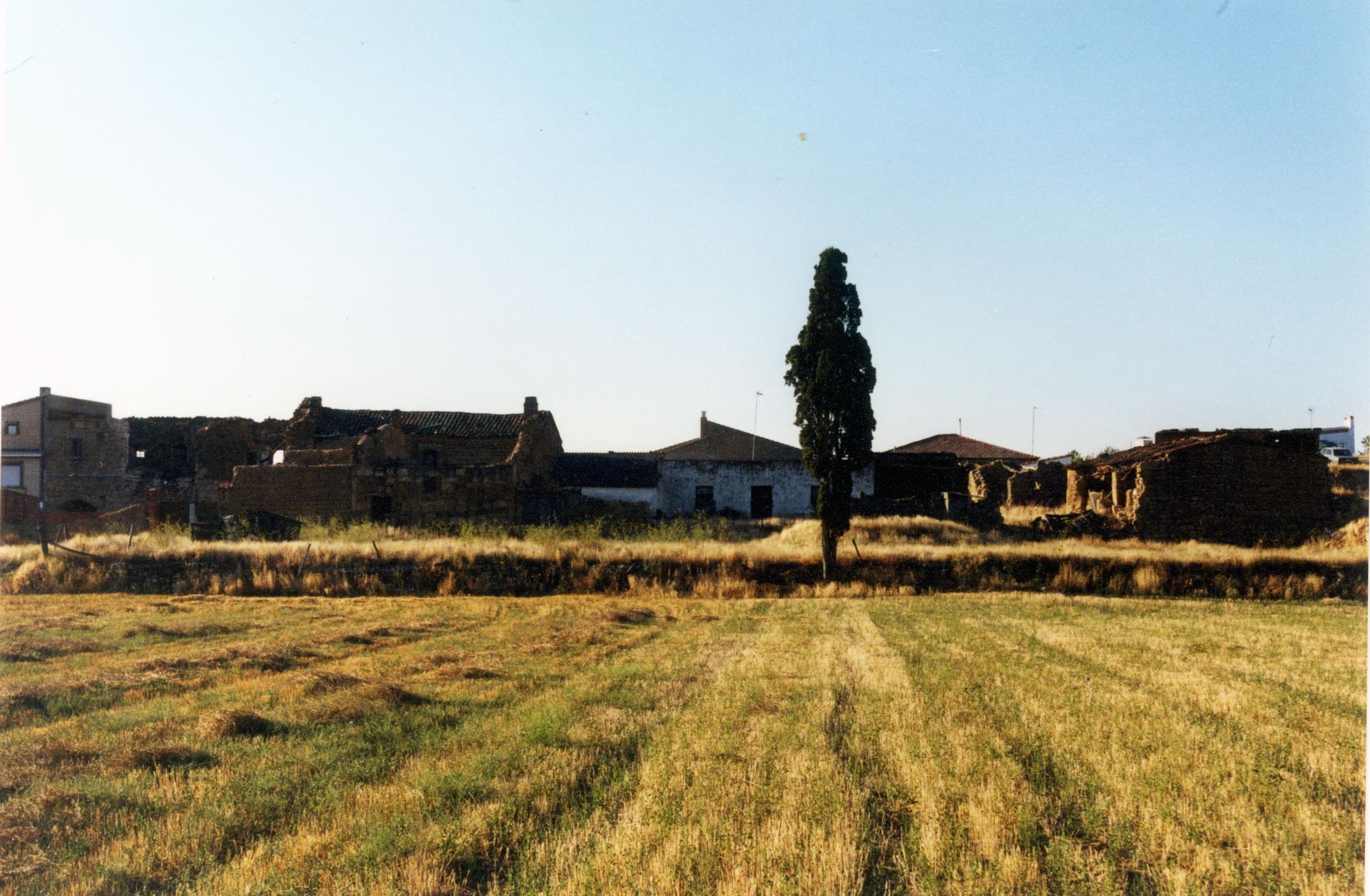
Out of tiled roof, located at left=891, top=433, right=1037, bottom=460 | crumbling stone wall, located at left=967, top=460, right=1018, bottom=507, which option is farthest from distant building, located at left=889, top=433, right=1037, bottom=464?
crumbling stone wall, located at left=967, top=460, right=1018, bottom=507

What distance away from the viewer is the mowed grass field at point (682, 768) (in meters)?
5.06

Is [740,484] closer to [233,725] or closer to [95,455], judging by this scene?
[95,455]

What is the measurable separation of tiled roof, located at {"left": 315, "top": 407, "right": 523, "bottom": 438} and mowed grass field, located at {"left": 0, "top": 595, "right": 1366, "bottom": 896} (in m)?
36.5

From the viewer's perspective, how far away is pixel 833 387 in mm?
24906

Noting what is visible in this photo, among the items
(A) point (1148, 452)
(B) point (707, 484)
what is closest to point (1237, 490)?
(A) point (1148, 452)

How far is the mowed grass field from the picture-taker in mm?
5059

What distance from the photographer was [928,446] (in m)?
64.0

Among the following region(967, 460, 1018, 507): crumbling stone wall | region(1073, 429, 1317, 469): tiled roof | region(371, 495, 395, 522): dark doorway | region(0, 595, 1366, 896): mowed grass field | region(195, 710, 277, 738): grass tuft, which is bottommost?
region(0, 595, 1366, 896): mowed grass field

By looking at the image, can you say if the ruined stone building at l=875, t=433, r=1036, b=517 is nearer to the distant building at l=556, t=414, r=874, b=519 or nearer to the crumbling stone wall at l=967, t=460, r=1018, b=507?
the crumbling stone wall at l=967, t=460, r=1018, b=507

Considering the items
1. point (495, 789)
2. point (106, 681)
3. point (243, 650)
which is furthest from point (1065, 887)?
point (243, 650)

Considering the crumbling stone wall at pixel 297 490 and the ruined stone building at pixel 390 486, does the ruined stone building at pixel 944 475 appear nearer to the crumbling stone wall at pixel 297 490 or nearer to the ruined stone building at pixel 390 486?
the ruined stone building at pixel 390 486

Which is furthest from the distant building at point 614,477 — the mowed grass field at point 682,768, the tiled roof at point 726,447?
the mowed grass field at point 682,768

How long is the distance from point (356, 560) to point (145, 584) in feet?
16.3

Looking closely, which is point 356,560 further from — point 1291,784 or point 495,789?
point 1291,784
